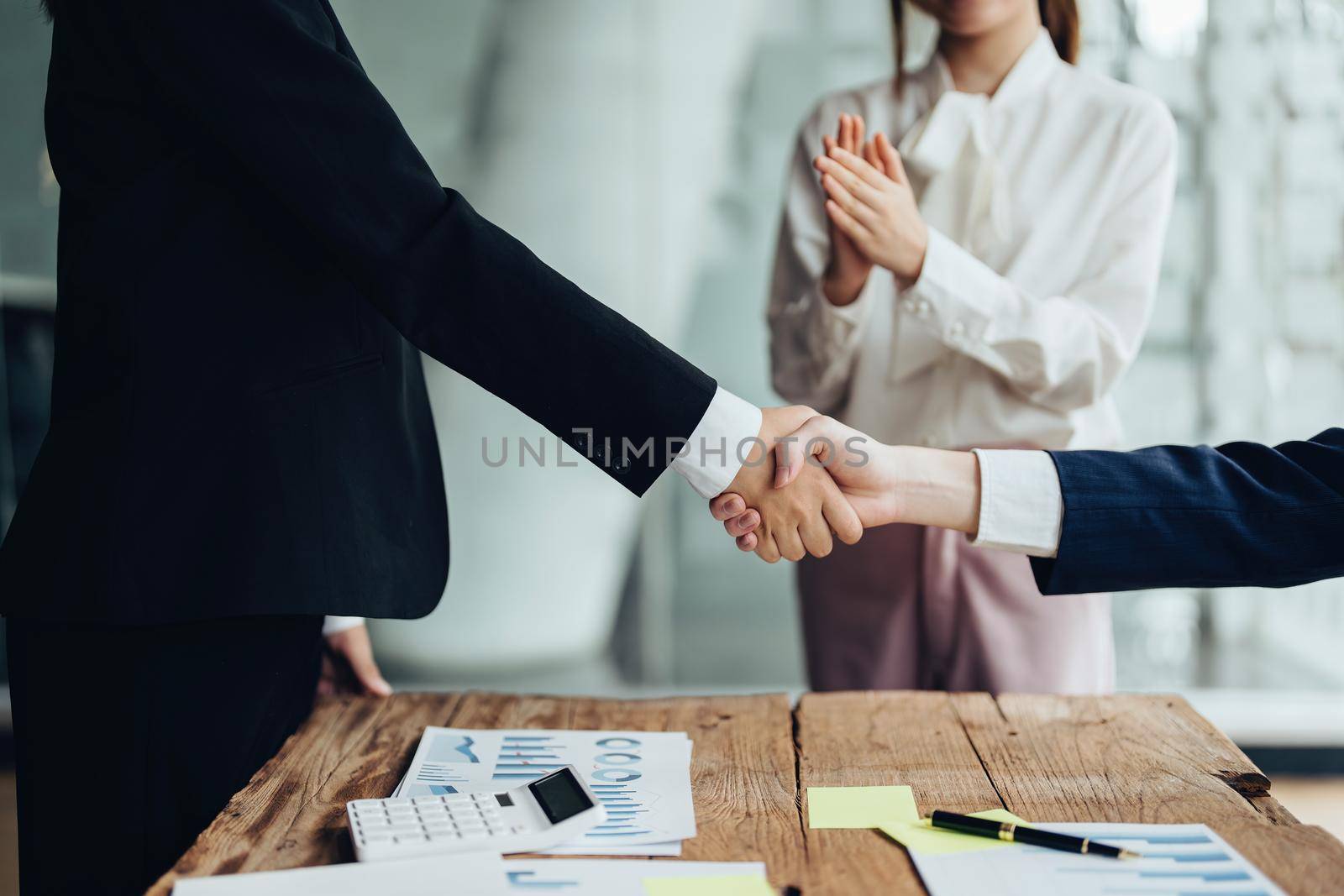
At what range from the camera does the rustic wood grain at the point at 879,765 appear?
30.8 inches

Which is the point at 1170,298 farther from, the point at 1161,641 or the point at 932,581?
the point at 932,581

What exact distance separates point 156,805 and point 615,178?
1985 millimetres

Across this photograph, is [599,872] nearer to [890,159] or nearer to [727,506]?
[727,506]

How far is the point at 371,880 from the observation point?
0.75 meters

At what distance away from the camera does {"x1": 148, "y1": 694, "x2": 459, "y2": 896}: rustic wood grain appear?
799mm

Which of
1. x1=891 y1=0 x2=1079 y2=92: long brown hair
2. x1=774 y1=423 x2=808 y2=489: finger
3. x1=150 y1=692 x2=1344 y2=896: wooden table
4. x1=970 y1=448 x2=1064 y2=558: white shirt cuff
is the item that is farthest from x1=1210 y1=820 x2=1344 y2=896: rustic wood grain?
x1=891 y1=0 x2=1079 y2=92: long brown hair

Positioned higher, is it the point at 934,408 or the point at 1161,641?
the point at 934,408

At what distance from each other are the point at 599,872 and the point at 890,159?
1.09m

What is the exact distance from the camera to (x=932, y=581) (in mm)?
1584

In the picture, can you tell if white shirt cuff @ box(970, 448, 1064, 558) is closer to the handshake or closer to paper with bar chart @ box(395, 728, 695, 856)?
the handshake

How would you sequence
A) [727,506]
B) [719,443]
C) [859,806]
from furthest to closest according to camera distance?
1. [727,506]
2. [719,443]
3. [859,806]

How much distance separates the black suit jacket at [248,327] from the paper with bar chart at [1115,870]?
46 cm

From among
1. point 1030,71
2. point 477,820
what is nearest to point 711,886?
point 477,820

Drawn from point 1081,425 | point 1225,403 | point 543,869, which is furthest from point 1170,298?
point 543,869
